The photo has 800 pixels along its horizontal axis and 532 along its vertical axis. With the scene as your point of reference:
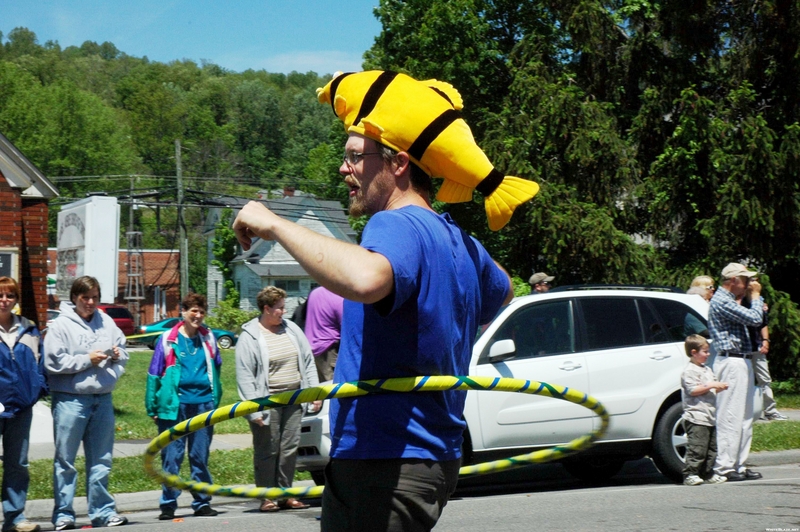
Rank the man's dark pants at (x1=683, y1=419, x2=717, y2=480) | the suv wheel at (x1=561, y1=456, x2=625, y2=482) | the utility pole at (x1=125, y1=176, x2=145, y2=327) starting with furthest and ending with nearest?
the utility pole at (x1=125, y1=176, x2=145, y2=327)
the suv wheel at (x1=561, y1=456, x2=625, y2=482)
the man's dark pants at (x1=683, y1=419, x2=717, y2=480)

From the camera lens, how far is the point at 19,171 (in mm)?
15125

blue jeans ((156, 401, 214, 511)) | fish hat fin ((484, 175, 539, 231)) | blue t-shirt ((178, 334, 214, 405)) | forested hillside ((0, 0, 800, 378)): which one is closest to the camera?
fish hat fin ((484, 175, 539, 231))

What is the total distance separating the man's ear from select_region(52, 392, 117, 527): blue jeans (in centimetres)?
611

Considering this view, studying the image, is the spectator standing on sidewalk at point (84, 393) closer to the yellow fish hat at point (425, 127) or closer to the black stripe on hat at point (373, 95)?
the yellow fish hat at point (425, 127)

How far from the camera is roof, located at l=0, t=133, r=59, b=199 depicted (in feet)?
49.0

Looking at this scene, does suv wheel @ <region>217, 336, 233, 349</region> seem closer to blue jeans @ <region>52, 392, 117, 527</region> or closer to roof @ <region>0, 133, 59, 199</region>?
roof @ <region>0, 133, 59, 199</region>

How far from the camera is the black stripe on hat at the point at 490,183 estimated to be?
3080 millimetres

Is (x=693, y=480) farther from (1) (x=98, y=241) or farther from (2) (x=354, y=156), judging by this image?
Answer: (1) (x=98, y=241)

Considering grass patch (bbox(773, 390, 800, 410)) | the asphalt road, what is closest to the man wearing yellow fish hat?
the asphalt road

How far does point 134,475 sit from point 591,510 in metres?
5.02

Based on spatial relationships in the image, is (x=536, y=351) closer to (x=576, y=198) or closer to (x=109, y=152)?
(x=576, y=198)

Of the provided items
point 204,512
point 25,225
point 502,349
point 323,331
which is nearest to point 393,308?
point 502,349

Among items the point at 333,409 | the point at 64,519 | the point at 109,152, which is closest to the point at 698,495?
the point at 64,519

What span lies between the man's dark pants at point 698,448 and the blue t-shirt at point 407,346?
7333mm
